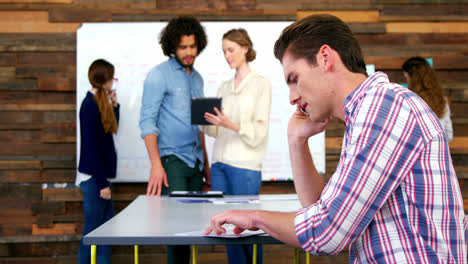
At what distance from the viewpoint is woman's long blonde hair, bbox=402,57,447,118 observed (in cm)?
312

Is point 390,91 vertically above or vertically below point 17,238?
above

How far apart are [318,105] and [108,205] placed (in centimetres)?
220

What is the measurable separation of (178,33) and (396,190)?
1.96 m

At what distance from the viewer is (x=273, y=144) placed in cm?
361

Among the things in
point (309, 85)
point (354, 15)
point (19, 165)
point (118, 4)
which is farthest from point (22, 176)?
point (309, 85)

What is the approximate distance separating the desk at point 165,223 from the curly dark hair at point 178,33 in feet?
3.27

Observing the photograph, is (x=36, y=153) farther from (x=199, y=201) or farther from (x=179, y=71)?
(x=199, y=201)

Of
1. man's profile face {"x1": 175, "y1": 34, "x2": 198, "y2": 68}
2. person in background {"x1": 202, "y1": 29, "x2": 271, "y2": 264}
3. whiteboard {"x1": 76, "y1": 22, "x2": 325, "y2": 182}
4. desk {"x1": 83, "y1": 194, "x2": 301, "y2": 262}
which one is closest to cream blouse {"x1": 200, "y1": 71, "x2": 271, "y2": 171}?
person in background {"x1": 202, "y1": 29, "x2": 271, "y2": 264}

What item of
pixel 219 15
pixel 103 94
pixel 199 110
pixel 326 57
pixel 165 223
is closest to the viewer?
pixel 326 57

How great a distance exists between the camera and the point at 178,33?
2648 millimetres

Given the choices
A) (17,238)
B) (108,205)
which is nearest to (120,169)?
(108,205)

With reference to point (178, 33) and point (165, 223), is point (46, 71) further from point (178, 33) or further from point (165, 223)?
point (165, 223)

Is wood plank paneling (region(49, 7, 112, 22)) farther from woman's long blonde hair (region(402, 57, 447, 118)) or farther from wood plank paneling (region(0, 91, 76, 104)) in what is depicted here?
woman's long blonde hair (region(402, 57, 447, 118))

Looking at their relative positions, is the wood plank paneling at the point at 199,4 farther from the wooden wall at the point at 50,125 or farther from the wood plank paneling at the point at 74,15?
the wood plank paneling at the point at 74,15
